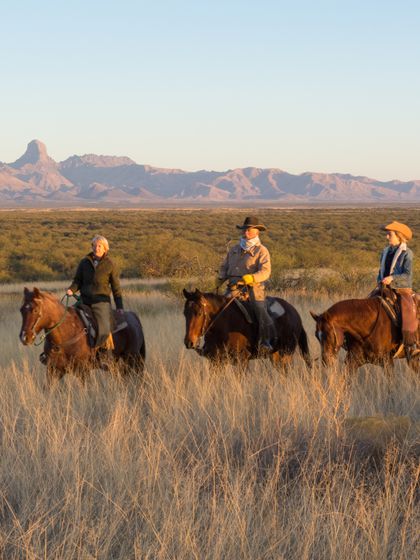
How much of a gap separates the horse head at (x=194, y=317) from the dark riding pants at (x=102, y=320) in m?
1.22

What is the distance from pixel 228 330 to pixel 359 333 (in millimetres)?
1682

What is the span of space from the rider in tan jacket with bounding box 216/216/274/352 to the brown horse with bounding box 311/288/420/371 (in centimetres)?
97

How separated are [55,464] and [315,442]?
2253 millimetres

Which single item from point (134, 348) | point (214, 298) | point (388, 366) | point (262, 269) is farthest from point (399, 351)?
point (134, 348)

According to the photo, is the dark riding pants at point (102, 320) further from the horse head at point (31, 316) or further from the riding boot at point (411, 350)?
the riding boot at point (411, 350)

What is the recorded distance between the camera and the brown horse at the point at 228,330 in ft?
29.5

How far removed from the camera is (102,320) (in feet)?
31.5

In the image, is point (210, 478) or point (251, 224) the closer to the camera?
point (210, 478)

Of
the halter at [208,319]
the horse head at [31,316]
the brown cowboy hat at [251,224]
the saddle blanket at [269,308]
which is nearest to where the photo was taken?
the horse head at [31,316]

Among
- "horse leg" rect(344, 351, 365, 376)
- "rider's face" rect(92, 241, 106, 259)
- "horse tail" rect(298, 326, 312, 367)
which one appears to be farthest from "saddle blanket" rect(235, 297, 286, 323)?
"rider's face" rect(92, 241, 106, 259)

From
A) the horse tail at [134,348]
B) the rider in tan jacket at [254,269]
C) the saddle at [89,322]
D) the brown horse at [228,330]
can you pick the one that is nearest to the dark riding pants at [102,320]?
the saddle at [89,322]

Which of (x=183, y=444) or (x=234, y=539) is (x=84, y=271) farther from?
(x=234, y=539)

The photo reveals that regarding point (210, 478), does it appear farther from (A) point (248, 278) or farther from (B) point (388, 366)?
(B) point (388, 366)

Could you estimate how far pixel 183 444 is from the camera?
664 cm
